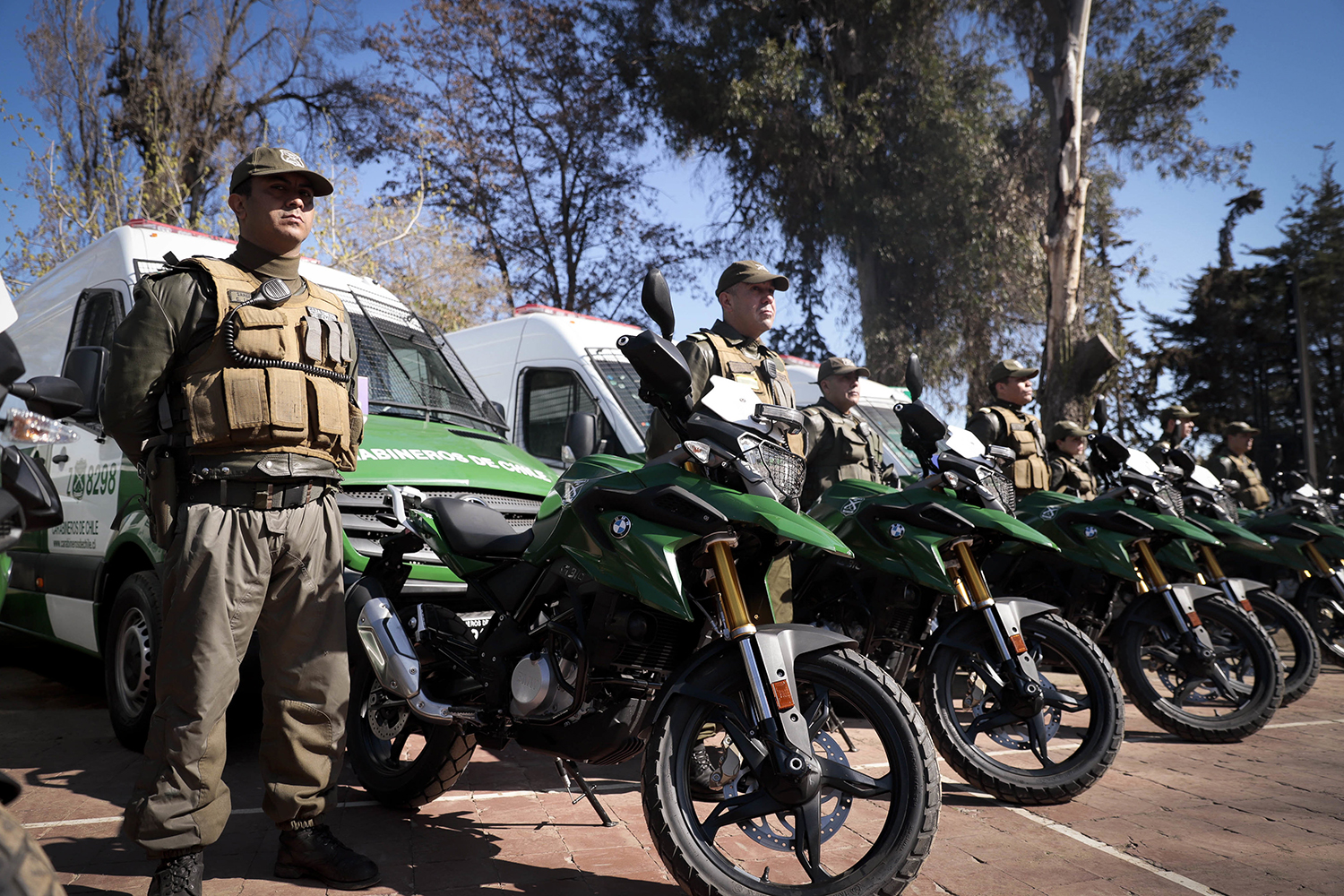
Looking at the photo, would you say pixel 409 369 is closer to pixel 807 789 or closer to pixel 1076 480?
pixel 807 789

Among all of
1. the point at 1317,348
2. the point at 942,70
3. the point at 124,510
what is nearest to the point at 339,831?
the point at 124,510

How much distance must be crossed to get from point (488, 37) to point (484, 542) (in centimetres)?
1972

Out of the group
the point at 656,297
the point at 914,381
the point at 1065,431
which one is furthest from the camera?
the point at 1065,431

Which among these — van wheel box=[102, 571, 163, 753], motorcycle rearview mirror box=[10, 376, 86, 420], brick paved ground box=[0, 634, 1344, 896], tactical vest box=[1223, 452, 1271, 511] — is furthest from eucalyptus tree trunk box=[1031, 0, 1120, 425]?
motorcycle rearview mirror box=[10, 376, 86, 420]

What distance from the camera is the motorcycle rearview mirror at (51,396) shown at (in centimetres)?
181

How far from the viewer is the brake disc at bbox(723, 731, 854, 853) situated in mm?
2607

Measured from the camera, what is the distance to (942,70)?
1875cm

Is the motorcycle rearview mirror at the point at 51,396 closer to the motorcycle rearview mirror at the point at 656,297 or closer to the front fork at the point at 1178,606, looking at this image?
the motorcycle rearview mirror at the point at 656,297

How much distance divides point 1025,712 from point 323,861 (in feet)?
8.51

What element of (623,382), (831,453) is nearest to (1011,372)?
(831,453)

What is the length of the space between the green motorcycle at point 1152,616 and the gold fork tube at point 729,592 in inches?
102

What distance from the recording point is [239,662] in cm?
284

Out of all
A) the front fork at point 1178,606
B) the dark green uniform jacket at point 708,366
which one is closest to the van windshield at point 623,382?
the dark green uniform jacket at point 708,366

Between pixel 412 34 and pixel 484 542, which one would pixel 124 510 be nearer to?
pixel 484 542
